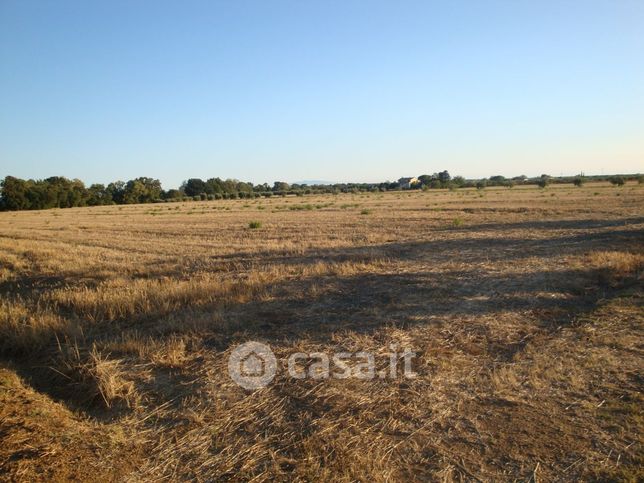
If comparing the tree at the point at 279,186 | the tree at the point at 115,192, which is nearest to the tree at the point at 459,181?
the tree at the point at 279,186

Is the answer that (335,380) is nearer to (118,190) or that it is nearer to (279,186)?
(118,190)

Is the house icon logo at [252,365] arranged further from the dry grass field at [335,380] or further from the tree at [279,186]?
the tree at [279,186]

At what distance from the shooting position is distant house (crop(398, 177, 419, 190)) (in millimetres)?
129375

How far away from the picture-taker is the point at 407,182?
441 ft

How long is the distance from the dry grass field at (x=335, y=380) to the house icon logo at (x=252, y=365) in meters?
0.14

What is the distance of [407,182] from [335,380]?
135 m

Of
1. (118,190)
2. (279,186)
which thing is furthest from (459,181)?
(118,190)

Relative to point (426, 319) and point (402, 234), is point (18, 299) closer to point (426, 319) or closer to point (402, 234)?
point (426, 319)

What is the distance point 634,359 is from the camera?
16.1 feet

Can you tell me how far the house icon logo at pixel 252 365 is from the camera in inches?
184

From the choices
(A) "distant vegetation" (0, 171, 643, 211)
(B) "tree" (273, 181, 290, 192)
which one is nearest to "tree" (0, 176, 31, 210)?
(A) "distant vegetation" (0, 171, 643, 211)

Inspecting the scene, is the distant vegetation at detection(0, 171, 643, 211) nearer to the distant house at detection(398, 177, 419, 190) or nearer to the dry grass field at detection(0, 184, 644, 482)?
the distant house at detection(398, 177, 419, 190)

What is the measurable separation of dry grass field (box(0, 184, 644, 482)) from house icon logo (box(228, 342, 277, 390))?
0.46 feet

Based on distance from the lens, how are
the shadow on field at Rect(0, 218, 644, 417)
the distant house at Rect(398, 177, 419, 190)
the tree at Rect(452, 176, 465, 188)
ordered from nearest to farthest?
1. the shadow on field at Rect(0, 218, 644, 417)
2. the tree at Rect(452, 176, 465, 188)
3. the distant house at Rect(398, 177, 419, 190)
